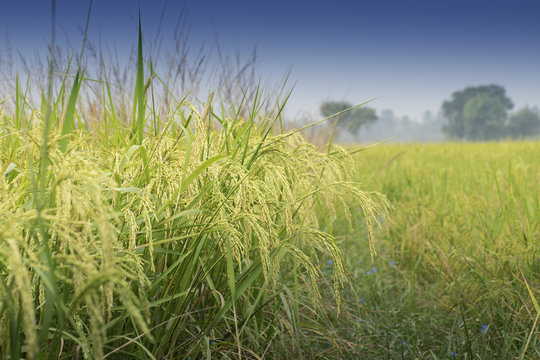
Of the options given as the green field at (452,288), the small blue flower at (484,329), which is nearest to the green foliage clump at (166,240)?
the green field at (452,288)

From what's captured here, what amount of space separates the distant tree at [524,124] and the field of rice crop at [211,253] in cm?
7771

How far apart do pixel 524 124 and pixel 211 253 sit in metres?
84.4

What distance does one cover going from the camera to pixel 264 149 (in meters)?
1.54

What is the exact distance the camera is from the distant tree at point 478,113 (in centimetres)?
6825

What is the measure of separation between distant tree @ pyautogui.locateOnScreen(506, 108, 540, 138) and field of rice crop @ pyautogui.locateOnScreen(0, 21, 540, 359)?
77.7 meters

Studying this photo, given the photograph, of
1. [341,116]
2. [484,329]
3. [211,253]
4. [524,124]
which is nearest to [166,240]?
[211,253]

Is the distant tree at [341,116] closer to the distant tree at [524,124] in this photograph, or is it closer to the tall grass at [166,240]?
the tall grass at [166,240]

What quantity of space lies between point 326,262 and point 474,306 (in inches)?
37.9

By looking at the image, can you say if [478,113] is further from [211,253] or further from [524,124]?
[211,253]

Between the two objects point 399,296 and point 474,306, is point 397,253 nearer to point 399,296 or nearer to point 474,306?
point 399,296

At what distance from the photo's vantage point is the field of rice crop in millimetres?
880

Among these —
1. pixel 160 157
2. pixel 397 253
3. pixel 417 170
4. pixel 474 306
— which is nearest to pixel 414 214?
pixel 397 253

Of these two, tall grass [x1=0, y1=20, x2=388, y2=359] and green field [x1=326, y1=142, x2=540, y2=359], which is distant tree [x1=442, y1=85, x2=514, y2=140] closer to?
green field [x1=326, y1=142, x2=540, y2=359]

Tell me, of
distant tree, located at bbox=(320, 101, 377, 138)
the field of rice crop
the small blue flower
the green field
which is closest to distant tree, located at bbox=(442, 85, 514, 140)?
distant tree, located at bbox=(320, 101, 377, 138)
